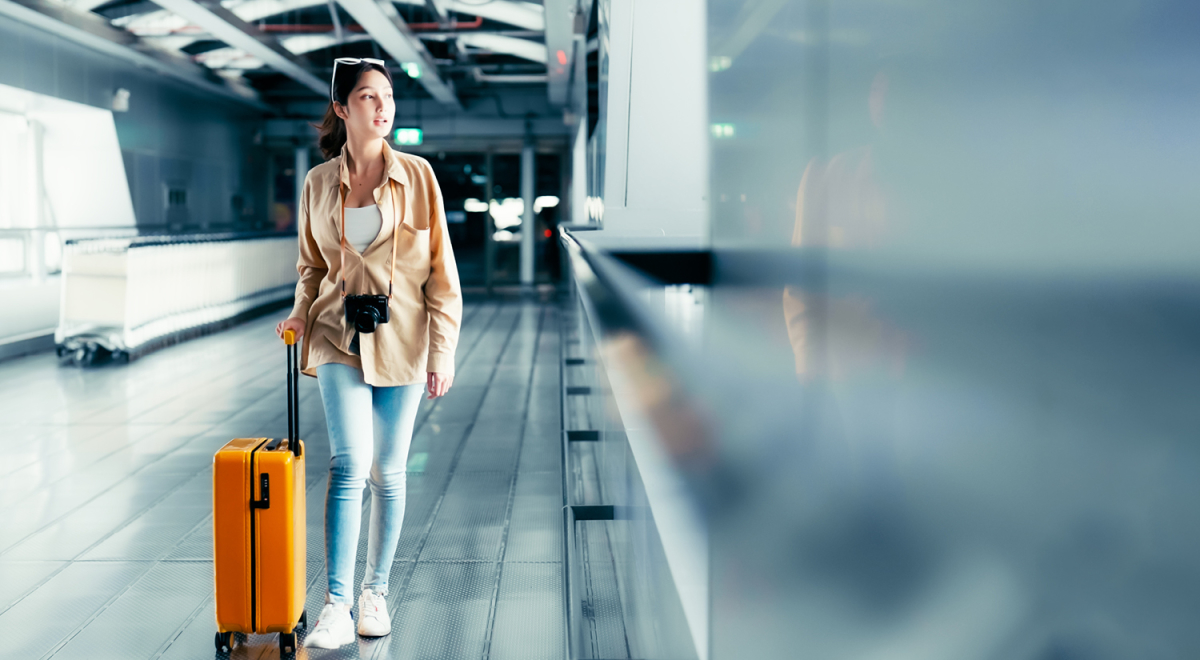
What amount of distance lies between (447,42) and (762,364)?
12.5m

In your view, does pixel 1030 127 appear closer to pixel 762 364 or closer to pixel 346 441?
pixel 762 364

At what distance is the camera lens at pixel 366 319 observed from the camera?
2.25m

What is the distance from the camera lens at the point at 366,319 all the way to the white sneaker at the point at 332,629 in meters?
0.73

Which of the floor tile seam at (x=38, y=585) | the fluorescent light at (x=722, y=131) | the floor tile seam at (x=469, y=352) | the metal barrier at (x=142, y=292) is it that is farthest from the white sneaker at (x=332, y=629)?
the metal barrier at (x=142, y=292)

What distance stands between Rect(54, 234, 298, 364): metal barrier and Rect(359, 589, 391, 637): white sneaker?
6.17m

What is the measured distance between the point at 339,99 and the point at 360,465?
905mm

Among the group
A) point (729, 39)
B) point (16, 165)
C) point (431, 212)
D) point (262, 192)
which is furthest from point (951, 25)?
point (262, 192)

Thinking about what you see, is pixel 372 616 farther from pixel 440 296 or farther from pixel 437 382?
pixel 440 296

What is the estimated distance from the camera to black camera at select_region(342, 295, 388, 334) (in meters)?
2.25

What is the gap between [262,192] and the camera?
16.9 meters

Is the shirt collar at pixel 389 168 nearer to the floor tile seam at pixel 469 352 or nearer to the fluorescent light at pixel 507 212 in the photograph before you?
the floor tile seam at pixel 469 352

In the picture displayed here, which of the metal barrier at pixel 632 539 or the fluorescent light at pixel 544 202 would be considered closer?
the metal barrier at pixel 632 539

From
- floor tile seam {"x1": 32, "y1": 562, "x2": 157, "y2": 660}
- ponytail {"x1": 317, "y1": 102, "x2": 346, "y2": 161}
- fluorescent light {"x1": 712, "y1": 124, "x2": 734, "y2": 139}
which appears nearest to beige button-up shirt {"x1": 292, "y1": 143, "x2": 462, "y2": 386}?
ponytail {"x1": 317, "y1": 102, "x2": 346, "y2": 161}

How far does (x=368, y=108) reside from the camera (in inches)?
90.0
